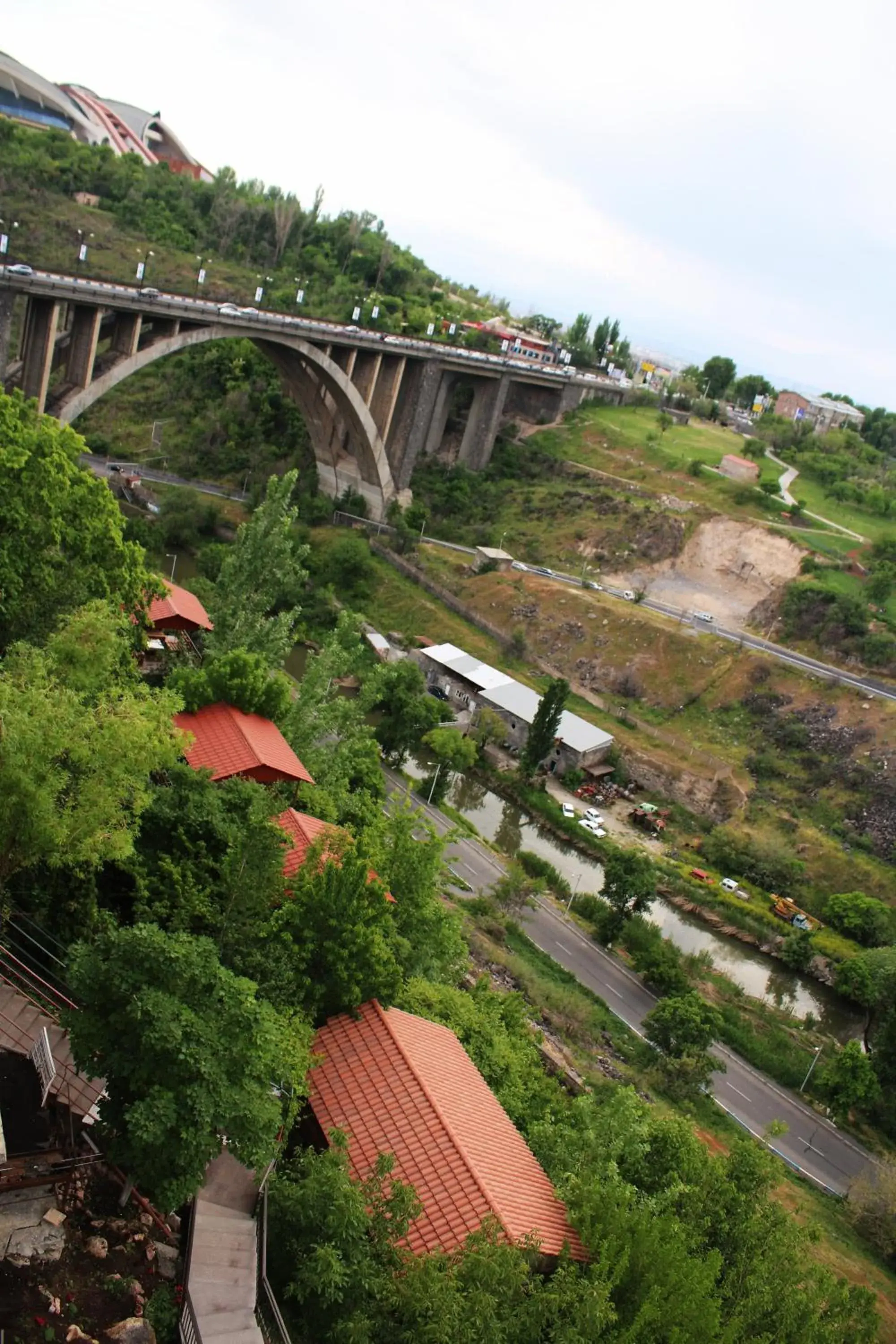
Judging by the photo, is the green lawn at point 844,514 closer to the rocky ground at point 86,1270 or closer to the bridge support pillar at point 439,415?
the bridge support pillar at point 439,415

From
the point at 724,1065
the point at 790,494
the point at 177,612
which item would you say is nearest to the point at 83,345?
the point at 177,612

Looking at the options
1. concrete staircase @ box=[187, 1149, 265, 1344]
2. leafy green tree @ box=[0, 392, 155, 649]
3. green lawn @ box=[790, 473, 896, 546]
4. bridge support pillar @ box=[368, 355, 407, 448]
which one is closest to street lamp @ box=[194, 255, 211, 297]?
bridge support pillar @ box=[368, 355, 407, 448]

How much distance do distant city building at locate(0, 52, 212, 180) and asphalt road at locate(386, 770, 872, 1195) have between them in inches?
2959

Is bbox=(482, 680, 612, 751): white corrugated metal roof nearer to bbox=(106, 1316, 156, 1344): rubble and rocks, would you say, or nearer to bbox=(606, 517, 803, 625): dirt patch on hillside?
bbox=(606, 517, 803, 625): dirt patch on hillside

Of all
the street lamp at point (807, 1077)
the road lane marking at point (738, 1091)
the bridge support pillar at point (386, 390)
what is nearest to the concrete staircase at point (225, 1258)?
the road lane marking at point (738, 1091)

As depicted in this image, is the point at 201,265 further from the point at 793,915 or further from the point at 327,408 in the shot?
the point at 793,915

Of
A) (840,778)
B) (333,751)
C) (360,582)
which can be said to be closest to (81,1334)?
(333,751)

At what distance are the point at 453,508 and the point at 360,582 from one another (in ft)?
39.9

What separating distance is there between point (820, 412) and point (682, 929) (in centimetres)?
7911

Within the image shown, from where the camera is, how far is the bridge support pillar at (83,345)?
36438 millimetres

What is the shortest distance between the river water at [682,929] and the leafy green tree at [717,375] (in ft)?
233

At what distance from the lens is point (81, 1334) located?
8.88 m

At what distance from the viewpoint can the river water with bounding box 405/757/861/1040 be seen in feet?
112

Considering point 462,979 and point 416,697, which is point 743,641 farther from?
point 462,979
